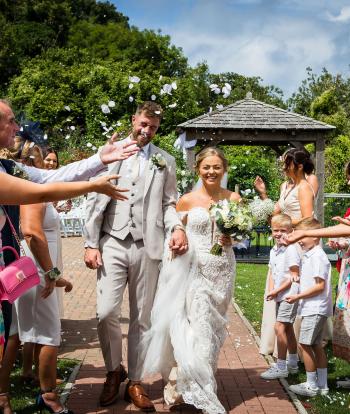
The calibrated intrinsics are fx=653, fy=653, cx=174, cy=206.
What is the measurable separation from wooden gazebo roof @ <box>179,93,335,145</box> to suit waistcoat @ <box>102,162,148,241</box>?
1159 cm

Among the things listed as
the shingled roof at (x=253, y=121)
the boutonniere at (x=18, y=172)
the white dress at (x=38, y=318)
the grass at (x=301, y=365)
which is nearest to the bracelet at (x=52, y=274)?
the white dress at (x=38, y=318)

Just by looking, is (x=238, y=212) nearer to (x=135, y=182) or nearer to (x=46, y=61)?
(x=135, y=182)

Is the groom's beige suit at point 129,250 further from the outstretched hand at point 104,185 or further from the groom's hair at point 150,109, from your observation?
the outstretched hand at point 104,185

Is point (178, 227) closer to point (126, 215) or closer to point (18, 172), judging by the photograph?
point (126, 215)

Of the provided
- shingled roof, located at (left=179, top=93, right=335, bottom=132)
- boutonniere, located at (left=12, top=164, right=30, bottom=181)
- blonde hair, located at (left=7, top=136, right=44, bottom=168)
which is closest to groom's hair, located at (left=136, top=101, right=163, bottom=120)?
blonde hair, located at (left=7, top=136, right=44, bottom=168)

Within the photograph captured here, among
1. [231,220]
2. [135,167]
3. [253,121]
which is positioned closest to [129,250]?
[135,167]

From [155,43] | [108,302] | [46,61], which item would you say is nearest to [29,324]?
[108,302]

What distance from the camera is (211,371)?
5277mm

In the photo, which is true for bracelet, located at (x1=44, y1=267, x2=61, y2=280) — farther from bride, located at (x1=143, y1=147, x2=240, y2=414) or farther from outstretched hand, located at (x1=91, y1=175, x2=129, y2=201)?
outstretched hand, located at (x1=91, y1=175, x2=129, y2=201)

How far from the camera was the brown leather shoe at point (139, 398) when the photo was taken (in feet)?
16.8

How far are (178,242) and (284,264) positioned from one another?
137 cm

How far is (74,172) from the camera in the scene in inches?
170

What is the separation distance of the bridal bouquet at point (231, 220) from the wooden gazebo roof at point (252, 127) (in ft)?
37.5

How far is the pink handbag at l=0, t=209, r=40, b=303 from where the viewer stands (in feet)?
11.8
